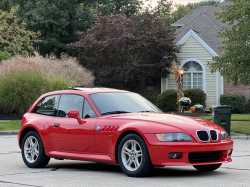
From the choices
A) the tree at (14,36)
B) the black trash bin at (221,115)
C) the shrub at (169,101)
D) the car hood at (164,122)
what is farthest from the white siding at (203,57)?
the car hood at (164,122)

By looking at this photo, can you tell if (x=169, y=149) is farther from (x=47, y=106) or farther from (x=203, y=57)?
(x=203, y=57)

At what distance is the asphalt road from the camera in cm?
718

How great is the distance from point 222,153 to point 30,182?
314 cm

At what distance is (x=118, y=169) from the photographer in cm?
896

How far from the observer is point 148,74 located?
3441cm

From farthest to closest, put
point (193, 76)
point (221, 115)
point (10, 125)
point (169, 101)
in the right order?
point (193, 76) < point (169, 101) < point (10, 125) < point (221, 115)

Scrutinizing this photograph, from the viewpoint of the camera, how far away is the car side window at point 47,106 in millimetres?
9500

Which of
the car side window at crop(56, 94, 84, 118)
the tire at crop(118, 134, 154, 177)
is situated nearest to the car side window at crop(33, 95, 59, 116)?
Answer: the car side window at crop(56, 94, 84, 118)

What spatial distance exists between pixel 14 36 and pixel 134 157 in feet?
119

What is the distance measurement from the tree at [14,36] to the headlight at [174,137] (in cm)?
3432

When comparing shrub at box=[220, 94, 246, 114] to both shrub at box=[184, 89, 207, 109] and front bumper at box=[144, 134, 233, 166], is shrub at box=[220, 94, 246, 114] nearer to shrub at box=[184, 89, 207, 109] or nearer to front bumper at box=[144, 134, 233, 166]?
shrub at box=[184, 89, 207, 109]

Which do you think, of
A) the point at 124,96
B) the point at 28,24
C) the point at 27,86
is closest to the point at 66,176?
the point at 124,96

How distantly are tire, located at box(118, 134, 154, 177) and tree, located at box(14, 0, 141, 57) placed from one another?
34.1 meters

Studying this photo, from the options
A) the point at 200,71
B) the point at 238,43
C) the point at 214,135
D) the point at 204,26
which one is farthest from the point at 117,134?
the point at 204,26
